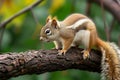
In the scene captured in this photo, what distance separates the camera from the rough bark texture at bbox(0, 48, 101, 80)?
3.04 metres

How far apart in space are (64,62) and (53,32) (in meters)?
0.41

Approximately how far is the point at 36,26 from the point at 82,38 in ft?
4.11

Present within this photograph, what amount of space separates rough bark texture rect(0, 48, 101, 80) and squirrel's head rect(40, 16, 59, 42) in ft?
0.71

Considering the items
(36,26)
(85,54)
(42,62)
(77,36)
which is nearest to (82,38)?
(77,36)

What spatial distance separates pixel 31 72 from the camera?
3176 mm

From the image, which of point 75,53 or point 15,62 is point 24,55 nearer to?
point 15,62

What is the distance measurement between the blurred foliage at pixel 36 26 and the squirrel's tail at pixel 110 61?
30.0 inches

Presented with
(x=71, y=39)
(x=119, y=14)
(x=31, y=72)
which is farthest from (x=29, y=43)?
(x=31, y=72)

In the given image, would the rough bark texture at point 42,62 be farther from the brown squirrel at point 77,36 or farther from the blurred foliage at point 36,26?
the blurred foliage at point 36,26

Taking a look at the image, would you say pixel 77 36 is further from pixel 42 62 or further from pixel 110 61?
pixel 42 62

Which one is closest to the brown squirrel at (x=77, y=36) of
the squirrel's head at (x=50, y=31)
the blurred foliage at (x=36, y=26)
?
the squirrel's head at (x=50, y=31)

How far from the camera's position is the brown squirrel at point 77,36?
11.5ft

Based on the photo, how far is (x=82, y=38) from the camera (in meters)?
3.53

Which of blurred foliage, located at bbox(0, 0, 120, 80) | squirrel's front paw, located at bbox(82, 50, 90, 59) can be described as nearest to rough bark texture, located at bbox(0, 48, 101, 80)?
squirrel's front paw, located at bbox(82, 50, 90, 59)
